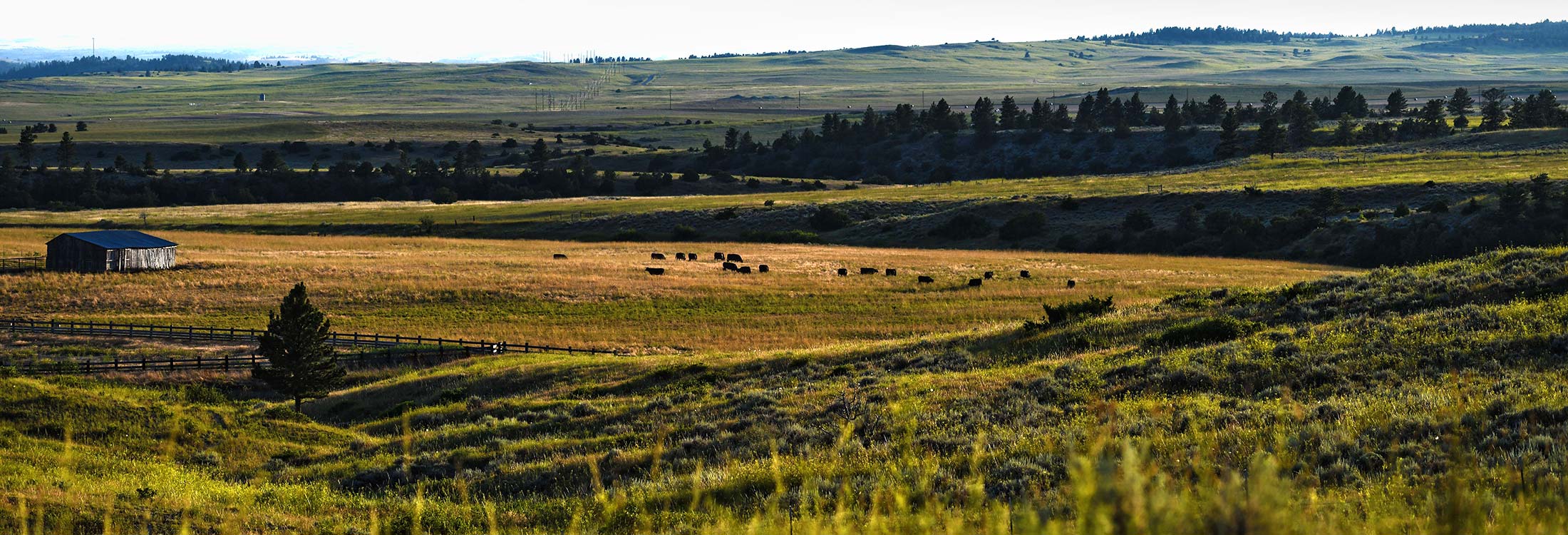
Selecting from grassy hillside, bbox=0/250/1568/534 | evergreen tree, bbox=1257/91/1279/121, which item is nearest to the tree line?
evergreen tree, bbox=1257/91/1279/121

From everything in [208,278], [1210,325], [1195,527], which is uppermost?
[1195,527]

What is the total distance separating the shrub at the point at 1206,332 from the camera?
87.5 ft

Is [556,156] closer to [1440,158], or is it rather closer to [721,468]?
[1440,158]

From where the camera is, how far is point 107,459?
911 inches

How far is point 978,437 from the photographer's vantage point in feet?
55.0

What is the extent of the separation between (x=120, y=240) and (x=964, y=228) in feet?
198

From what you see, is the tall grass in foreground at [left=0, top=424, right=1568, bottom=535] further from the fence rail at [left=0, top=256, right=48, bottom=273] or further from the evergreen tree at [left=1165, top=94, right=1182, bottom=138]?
the evergreen tree at [left=1165, top=94, right=1182, bottom=138]

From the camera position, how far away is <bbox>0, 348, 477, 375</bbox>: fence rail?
39.9 meters

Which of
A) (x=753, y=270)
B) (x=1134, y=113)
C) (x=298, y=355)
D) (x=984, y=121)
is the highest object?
(x=1134, y=113)

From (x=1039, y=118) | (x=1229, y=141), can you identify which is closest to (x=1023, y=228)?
(x=1229, y=141)

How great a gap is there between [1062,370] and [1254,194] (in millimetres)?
78844

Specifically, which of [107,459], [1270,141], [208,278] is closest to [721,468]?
[107,459]

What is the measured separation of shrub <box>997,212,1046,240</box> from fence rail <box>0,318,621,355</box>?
5500 centimetres

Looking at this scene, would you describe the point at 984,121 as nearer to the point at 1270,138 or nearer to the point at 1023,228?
the point at 1270,138
